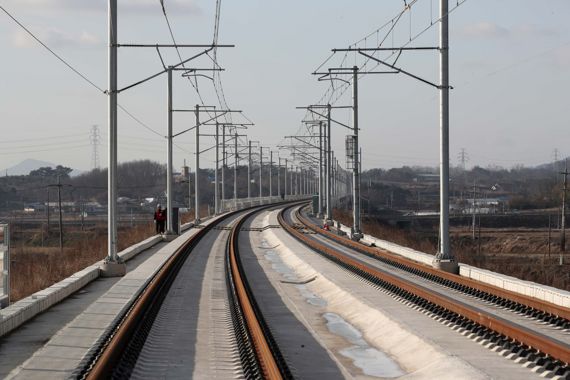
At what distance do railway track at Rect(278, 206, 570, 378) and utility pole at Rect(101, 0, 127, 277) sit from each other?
706 cm

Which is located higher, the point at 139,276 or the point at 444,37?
the point at 444,37

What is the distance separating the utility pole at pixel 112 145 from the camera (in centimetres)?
2630

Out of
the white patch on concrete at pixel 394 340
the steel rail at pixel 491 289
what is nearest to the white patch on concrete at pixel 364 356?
the white patch on concrete at pixel 394 340

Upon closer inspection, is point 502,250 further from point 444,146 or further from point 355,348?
point 355,348

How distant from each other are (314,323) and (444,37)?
38.0 ft

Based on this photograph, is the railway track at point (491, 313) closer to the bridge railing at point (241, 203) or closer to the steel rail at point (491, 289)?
the steel rail at point (491, 289)

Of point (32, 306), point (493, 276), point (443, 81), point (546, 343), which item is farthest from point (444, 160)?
point (546, 343)

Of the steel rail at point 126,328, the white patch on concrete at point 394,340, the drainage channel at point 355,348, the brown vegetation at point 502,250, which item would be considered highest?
the steel rail at point 126,328

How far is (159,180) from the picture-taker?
193750mm

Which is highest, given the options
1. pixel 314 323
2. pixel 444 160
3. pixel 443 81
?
pixel 443 81

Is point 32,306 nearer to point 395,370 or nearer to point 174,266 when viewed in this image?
point 395,370

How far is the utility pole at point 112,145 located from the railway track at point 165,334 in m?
1.35

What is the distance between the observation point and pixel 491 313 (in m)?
18.5

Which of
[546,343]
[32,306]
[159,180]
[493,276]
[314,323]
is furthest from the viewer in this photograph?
[159,180]
